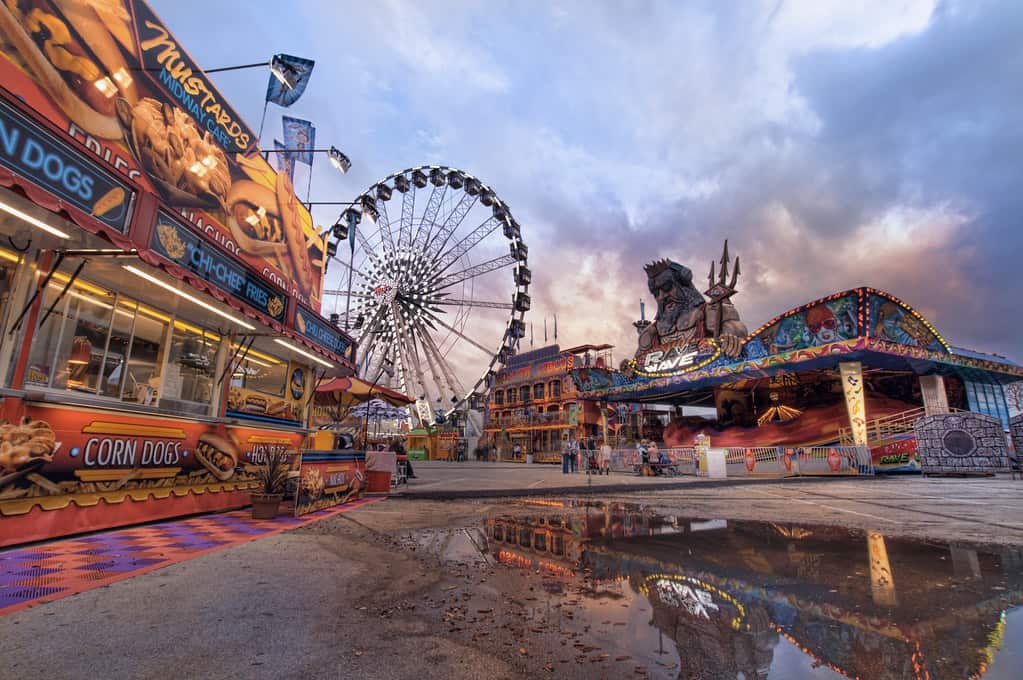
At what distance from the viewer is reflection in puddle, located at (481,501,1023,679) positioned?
81.9 inches

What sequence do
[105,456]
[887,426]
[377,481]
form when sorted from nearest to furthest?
1. [105,456]
2. [377,481]
3. [887,426]

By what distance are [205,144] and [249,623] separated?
8795 millimetres

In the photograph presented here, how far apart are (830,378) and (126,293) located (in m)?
29.2

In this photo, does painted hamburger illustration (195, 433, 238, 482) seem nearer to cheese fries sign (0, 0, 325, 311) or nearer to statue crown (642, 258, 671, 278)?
cheese fries sign (0, 0, 325, 311)

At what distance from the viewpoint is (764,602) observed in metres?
2.89

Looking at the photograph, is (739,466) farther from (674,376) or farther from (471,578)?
(471,578)

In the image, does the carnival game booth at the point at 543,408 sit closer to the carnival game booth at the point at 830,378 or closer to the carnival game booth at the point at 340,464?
the carnival game booth at the point at 830,378

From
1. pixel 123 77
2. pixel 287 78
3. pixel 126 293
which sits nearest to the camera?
pixel 126 293

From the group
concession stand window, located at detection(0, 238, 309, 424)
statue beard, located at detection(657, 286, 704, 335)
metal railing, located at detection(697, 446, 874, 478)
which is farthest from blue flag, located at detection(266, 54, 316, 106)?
statue beard, located at detection(657, 286, 704, 335)

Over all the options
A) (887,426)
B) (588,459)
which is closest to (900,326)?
(887,426)

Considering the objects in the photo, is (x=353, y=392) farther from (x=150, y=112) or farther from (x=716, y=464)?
(x=716, y=464)

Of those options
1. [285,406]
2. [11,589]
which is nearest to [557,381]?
[285,406]

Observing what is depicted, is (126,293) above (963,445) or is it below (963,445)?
above

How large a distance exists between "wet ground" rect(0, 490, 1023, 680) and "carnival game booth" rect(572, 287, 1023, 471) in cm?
1588
